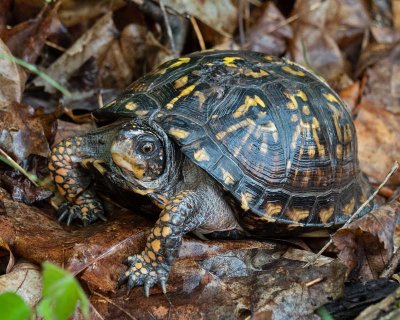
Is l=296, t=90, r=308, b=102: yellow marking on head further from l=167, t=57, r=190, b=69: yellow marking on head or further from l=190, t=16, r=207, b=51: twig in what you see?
l=190, t=16, r=207, b=51: twig

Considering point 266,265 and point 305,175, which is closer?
point 266,265

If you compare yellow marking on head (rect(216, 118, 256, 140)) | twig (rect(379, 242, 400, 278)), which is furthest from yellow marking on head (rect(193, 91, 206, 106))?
twig (rect(379, 242, 400, 278))

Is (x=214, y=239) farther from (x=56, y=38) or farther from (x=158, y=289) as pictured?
(x=56, y=38)

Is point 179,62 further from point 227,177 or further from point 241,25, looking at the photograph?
point 241,25

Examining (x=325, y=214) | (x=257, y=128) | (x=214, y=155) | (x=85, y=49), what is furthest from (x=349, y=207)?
(x=85, y=49)

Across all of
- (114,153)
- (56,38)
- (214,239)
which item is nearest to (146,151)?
(114,153)

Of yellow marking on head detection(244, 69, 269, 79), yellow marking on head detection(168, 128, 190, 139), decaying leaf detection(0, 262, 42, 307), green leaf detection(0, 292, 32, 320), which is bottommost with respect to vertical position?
decaying leaf detection(0, 262, 42, 307)
